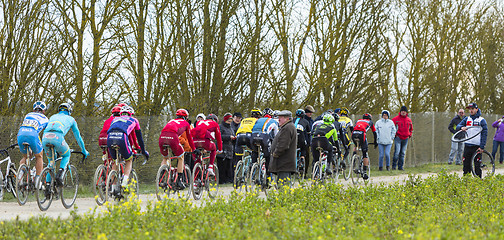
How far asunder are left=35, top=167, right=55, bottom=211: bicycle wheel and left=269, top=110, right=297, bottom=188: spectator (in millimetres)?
3860

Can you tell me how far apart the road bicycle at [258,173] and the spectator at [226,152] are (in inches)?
118

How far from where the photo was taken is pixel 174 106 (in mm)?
19688

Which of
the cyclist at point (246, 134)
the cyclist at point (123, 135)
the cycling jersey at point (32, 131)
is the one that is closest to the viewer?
the cyclist at point (123, 135)

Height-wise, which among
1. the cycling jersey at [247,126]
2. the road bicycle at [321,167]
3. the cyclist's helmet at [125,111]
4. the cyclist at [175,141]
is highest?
the cyclist's helmet at [125,111]

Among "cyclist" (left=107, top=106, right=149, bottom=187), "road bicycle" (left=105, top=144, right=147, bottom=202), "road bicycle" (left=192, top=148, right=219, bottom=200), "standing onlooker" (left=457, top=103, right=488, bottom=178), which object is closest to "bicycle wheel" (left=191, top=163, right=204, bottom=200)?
"road bicycle" (left=192, top=148, right=219, bottom=200)

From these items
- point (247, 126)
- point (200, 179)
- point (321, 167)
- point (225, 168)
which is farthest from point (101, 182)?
point (225, 168)

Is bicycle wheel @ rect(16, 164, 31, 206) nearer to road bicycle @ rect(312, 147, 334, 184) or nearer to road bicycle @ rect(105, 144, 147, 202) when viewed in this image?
road bicycle @ rect(105, 144, 147, 202)

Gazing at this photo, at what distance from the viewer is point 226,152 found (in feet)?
57.9

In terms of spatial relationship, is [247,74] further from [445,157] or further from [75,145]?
[445,157]

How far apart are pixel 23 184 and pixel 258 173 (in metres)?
4.59

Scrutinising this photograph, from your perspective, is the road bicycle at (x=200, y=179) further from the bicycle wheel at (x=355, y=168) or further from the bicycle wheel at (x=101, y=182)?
the bicycle wheel at (x=355, y=168)

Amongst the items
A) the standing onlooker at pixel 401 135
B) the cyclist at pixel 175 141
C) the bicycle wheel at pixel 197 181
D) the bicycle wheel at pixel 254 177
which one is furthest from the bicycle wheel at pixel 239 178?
the standing onlooker at pixel 401 135

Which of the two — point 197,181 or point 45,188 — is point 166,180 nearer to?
point 197,181

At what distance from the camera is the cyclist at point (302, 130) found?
16.0m
